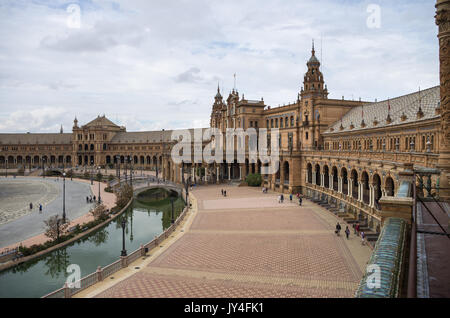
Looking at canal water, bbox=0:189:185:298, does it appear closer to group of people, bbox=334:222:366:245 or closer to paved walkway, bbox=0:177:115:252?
paved walkway, bbox=0:177:115:252

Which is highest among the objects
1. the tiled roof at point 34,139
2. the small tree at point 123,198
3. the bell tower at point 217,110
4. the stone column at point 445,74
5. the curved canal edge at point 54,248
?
the bell tower at point 217,110

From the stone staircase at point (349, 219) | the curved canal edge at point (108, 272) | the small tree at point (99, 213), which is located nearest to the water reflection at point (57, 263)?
the curved canal edge at point (108, 272)

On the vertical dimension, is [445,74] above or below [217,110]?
below

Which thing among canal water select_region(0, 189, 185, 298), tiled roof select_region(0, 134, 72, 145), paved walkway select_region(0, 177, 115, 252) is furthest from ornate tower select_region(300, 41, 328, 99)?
tiled roof select_region(0, 134, 72, 145)

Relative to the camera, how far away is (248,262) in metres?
24.2

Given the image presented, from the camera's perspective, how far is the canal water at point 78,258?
24703mm

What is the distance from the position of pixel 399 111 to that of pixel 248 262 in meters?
29.5

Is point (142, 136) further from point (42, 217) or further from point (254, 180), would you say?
point (42, 217)

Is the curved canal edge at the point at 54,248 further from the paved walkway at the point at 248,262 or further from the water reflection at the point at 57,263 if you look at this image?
the paved walkway at the point at 248,262

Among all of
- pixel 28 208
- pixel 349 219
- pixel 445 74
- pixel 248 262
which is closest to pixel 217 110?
pixel 28 208

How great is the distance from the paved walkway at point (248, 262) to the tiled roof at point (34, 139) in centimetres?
11352

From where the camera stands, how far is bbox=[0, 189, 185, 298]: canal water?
2470 centimetres

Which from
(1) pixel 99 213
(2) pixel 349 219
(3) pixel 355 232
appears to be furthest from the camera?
(1) pixel 99 213

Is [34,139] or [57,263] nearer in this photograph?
[57,263]
